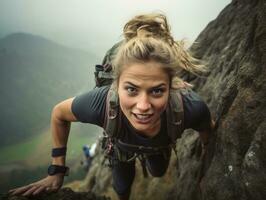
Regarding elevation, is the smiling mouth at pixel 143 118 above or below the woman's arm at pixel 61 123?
above

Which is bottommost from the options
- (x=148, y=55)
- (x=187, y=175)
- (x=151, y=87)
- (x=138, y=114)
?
(x=187, y=175)

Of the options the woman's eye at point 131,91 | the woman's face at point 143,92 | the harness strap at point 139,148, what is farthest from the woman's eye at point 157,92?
the harness strap at point 139,148

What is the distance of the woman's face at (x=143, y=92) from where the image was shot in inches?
140

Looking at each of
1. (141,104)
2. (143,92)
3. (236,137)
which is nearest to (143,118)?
(141,104)

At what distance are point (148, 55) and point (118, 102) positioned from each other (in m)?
0.86

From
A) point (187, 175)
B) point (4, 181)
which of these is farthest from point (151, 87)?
point (4, 181)

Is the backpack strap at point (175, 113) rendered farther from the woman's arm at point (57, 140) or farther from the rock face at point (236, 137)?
the woman's arm at point (57, 140)

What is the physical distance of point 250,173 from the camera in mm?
3455

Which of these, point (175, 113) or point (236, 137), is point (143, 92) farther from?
point (236, 137)

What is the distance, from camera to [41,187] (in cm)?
440

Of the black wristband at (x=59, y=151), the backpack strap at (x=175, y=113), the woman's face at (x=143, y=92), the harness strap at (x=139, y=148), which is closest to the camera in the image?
the woman's face at (x=143, y=92)

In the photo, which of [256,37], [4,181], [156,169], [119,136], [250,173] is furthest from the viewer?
[4,181]

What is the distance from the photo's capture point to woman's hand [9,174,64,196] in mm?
4176

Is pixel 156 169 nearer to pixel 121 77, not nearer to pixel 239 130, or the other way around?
pixel 239 130
